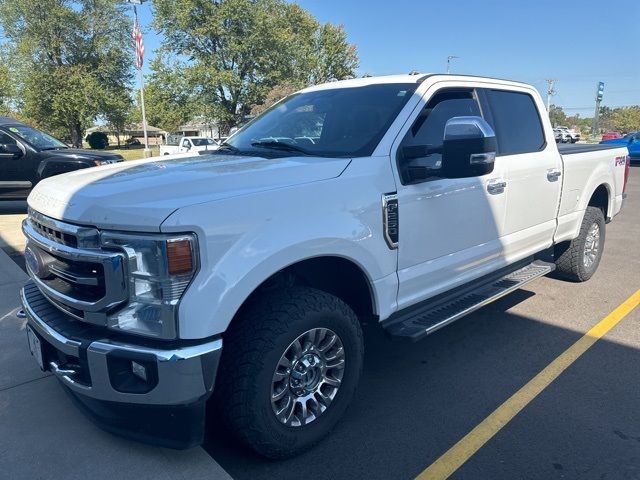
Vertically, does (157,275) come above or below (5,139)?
below

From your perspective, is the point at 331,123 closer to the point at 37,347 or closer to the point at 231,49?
the point at 37,347

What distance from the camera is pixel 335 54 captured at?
52.4 meters

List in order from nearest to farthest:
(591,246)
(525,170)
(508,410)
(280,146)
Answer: (508,410) < (280,146) < (525,170) < (591,246)

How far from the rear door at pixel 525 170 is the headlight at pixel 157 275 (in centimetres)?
271

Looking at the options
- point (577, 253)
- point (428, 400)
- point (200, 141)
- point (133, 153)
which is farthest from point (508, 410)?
point (133, 153)

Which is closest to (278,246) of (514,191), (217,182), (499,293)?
(217,182)

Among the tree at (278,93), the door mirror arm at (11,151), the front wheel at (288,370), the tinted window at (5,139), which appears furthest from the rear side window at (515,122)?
the tree at (278,93)

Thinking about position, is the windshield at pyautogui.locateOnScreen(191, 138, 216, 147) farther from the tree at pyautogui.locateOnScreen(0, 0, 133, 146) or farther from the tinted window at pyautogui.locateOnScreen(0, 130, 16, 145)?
the tinted window at pyautogui.locateOnScreen(0, 130, 16, 145)


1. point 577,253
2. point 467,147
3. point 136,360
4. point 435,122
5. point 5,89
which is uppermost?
point 5,89

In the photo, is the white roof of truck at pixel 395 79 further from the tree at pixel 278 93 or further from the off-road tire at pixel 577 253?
the tree at pixel 278 93

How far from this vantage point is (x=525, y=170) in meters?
4.11

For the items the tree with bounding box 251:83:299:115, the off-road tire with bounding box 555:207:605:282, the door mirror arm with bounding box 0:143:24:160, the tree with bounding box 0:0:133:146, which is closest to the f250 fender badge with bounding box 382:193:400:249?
the off-road tire with bounding box 555:207:605:282

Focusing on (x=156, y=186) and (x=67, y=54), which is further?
(x=67, y=54)

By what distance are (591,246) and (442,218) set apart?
10.6 feet
